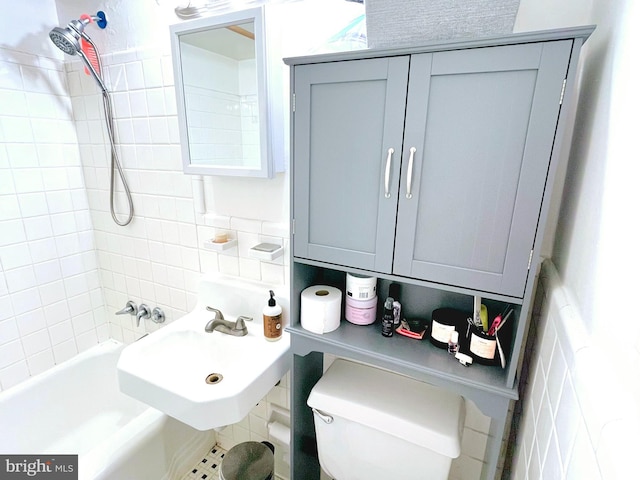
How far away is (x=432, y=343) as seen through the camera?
101cm

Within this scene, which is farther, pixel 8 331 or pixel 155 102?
pixel 8 331

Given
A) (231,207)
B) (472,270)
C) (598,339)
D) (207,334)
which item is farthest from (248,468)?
(598,339)

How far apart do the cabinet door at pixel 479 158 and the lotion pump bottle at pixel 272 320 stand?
24.2 inches

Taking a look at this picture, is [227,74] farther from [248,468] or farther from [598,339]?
[248,468]

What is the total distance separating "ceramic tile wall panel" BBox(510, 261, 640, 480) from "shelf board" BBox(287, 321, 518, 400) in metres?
0.11

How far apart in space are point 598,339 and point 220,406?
93cm

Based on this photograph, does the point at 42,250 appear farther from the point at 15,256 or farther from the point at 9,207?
the point at 9,207

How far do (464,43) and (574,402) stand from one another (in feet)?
2.28

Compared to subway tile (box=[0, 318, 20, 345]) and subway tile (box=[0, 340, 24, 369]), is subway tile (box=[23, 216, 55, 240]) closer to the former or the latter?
subway tile (box=[0, 318, 20, 345])

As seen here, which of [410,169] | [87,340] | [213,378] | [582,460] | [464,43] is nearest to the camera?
[582,460]

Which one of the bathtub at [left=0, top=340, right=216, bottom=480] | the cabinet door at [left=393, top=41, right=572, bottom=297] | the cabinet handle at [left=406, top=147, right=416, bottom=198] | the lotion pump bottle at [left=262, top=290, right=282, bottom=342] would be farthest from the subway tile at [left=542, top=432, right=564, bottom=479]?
the bathtub at [left=0, top=340, right=216, bottom=480]

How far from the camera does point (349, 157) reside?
89 centimetres

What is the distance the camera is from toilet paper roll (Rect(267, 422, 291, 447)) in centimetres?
148

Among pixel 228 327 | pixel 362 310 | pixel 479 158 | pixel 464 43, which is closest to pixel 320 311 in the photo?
pixel 362 310
